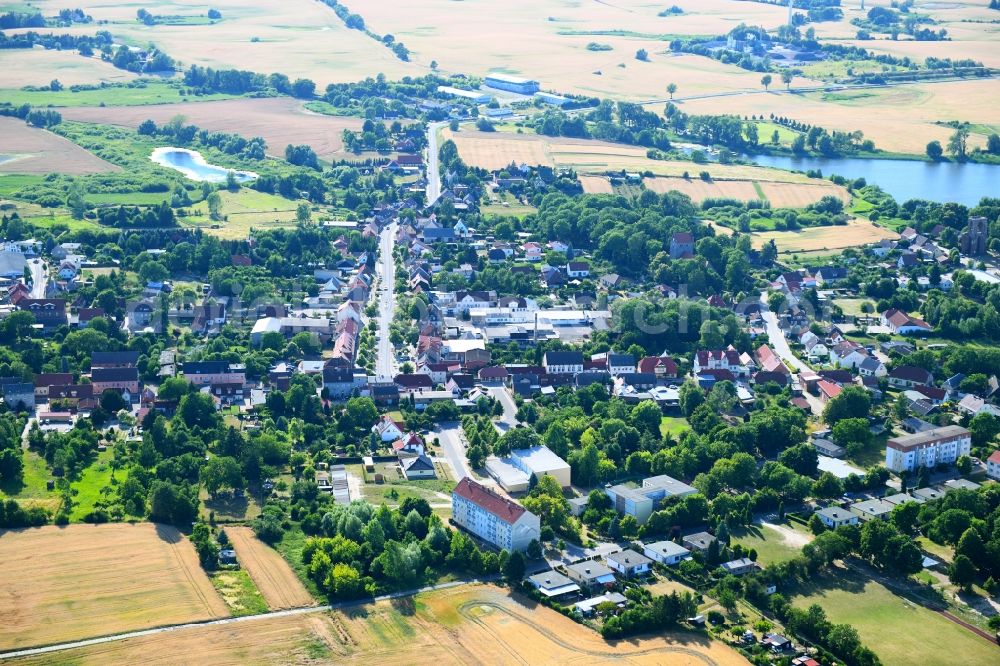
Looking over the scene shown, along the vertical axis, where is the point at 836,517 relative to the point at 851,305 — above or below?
below

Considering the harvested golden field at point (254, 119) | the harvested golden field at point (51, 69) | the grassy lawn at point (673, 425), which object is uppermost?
the harvested golden field at point (51, 69)

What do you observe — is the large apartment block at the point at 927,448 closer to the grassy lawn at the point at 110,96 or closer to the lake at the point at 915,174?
the lake at the point at 915,174

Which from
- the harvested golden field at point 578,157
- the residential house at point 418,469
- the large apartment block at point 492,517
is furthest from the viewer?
the harvested golden field at point 578,157

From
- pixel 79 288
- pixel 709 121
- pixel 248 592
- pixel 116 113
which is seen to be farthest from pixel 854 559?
pixel 116 113

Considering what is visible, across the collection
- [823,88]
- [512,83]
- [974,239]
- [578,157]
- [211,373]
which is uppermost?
[512,83]

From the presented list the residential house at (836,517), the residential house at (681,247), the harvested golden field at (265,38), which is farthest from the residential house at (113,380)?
the harvested golden field at (265,38)

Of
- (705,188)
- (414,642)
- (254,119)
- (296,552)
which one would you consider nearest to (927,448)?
(414,642)

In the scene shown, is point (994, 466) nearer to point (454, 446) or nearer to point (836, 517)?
point (836, 517)
